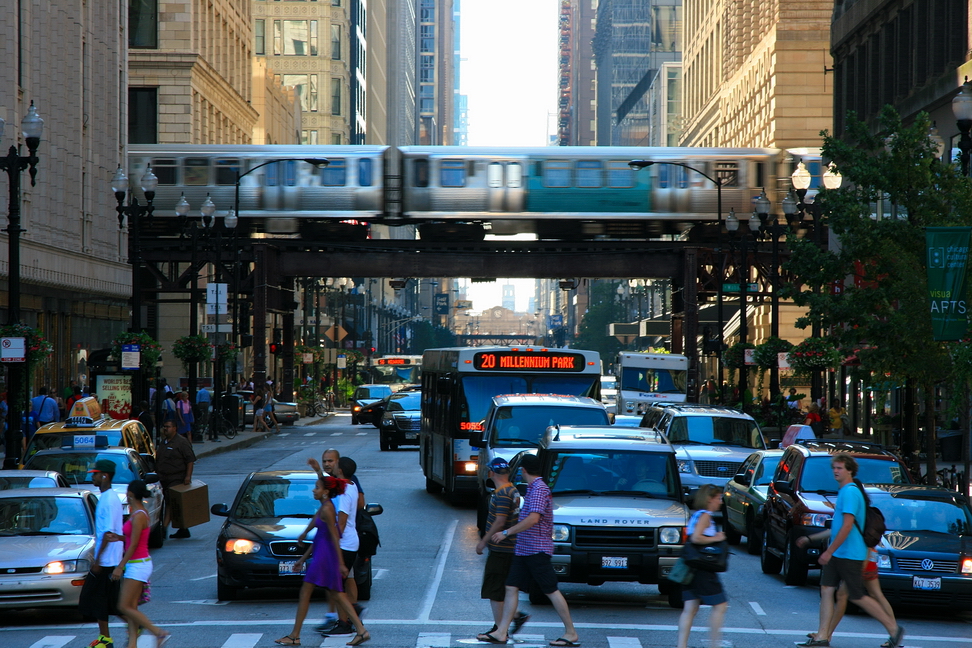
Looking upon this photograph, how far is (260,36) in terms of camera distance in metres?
111

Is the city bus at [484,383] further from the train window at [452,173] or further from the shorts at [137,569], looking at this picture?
the train window at [452,173]

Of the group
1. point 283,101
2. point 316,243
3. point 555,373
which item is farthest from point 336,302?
point 555,373

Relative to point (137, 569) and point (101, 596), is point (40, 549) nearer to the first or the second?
point (101, 596)

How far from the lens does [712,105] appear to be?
8962 cm

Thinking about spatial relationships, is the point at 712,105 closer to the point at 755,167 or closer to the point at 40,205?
the point at 755,167

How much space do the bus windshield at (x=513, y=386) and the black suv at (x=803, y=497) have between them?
5878mm

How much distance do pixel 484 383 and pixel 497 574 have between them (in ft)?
35.7

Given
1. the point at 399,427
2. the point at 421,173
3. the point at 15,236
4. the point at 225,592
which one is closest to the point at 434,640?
the point at 225,592

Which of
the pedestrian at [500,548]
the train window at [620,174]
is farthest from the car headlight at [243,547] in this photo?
the train window at [620,174]

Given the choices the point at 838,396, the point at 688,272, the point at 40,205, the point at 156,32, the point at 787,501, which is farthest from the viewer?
the point at 156,32

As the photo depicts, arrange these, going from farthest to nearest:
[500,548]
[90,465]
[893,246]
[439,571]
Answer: [893,246] < [90,465] < [439,571] < [500,548]

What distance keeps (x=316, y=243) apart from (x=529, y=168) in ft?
33.1

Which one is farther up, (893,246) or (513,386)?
(893,246)

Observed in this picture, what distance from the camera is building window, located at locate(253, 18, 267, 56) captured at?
110688 mm
